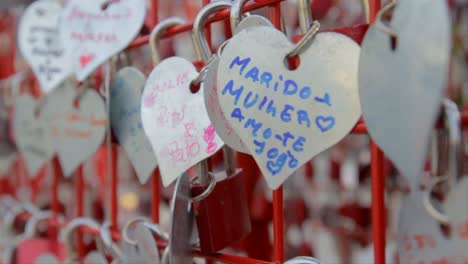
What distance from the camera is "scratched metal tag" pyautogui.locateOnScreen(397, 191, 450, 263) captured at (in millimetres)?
347

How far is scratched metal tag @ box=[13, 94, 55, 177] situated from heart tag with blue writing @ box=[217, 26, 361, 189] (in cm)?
40

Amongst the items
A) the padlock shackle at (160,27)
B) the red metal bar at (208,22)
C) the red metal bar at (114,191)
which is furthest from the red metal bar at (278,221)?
the red metal bar at (114,191)

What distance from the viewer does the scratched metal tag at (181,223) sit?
466 mm

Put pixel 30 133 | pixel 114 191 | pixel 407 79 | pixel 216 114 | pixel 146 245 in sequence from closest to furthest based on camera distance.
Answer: pixel 407 79, pixel 216 114, pixel 146 245, pixel 114 191, pixel 30 133

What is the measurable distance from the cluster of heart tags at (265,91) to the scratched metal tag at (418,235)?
51 mm

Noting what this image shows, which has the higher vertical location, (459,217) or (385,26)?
(385,26)

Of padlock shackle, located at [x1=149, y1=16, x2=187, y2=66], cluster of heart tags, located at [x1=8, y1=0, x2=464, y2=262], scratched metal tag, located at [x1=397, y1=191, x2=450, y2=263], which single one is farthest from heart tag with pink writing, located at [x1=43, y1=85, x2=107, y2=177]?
scratched metal tag, located at [x1=397, y1=191, x2=450, y2=263]

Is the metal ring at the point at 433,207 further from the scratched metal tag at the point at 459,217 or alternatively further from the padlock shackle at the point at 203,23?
the padlock shackle at the point at 203,23

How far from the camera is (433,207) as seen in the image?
0.35 meters

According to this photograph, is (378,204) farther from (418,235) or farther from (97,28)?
(97,28)

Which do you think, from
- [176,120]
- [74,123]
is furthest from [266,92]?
[74,123]

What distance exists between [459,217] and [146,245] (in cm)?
29

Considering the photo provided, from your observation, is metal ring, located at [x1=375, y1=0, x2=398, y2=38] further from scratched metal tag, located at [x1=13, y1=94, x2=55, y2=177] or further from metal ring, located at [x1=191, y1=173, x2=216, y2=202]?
scratched metal tag, located at [x1=13, y1=94, x2=55, y2=177]

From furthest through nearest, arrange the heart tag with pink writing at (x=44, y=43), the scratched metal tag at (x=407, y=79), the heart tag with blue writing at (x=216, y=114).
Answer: the heart tag with pink writing at (x=44, y=43), the heart tag with blue writing at (x=216, y=114), the scratched metal tag at (x=407, y=79)
